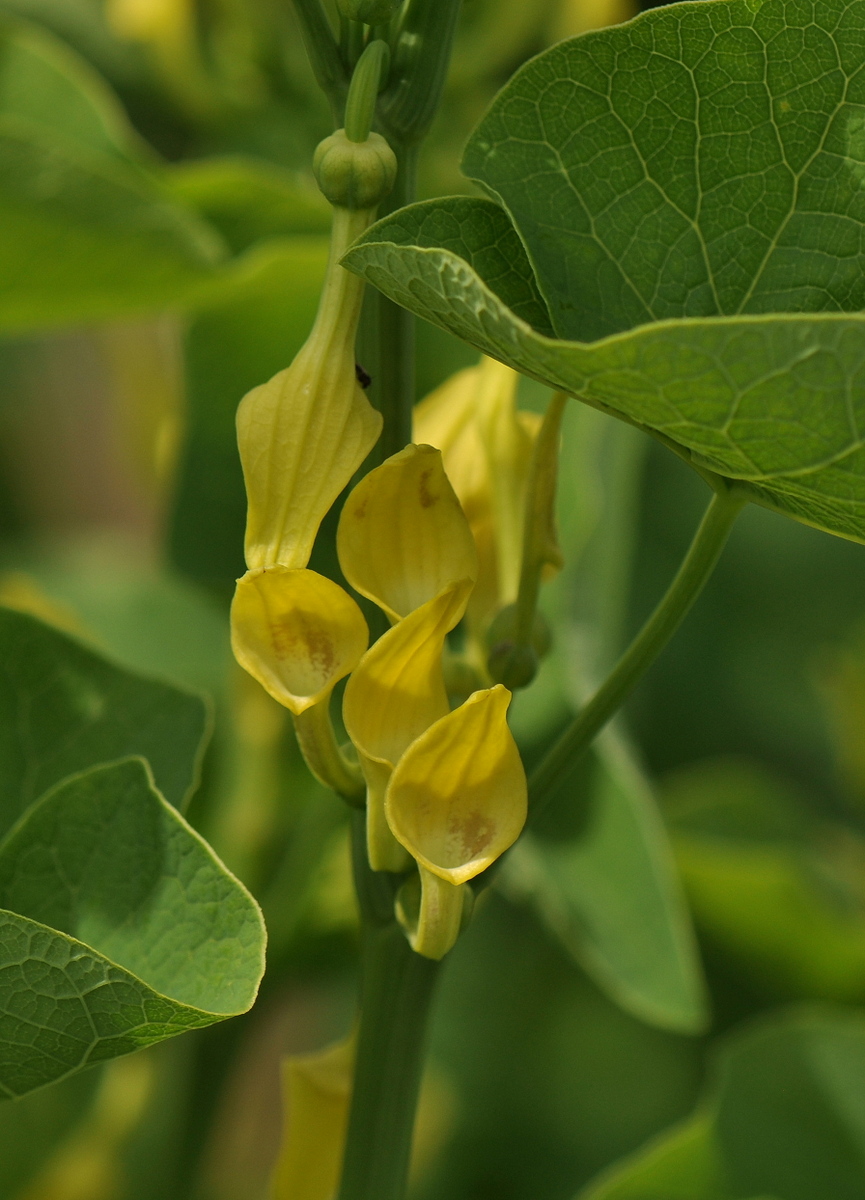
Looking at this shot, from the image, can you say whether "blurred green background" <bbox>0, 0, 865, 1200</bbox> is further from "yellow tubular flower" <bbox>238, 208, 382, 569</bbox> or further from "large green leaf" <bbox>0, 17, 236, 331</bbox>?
"yellow tubular flower" <bbox>238, 208, 382, 569</bbox>

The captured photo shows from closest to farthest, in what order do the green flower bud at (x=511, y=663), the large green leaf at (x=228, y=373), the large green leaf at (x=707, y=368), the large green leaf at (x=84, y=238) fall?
1. the large green leaf at (x=707, y=368)
2. the green flower bud at (x=511, y=663)
3. the large green leaf at (x=84, y=238)
4. the large green leaf at (x=228, y=373)

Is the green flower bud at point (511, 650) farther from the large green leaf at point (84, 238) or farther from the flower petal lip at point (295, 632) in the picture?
the large green leaf at point (84, 238)

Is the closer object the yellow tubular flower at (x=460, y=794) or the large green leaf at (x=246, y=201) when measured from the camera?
the yellow tubular flower at (x=460, y=794)

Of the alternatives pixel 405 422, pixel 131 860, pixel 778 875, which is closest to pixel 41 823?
pixel 131 860

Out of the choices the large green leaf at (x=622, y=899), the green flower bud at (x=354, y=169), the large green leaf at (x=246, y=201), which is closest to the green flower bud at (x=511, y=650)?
the green flower bud at (x=354, y=169)

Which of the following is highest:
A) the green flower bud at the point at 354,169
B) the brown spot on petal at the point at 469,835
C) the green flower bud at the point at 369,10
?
the green flower bud at the point at 369,10

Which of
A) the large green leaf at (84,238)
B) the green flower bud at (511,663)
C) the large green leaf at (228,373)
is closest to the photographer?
the green flower bud at (511,663)

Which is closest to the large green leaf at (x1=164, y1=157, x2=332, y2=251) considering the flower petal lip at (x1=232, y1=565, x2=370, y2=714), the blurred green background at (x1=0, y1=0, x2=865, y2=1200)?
the blurred green background at (x1=0, y1=0, x2=865, y2=1200)

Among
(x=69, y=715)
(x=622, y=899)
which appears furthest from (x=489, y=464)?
(x=622, y=899)
